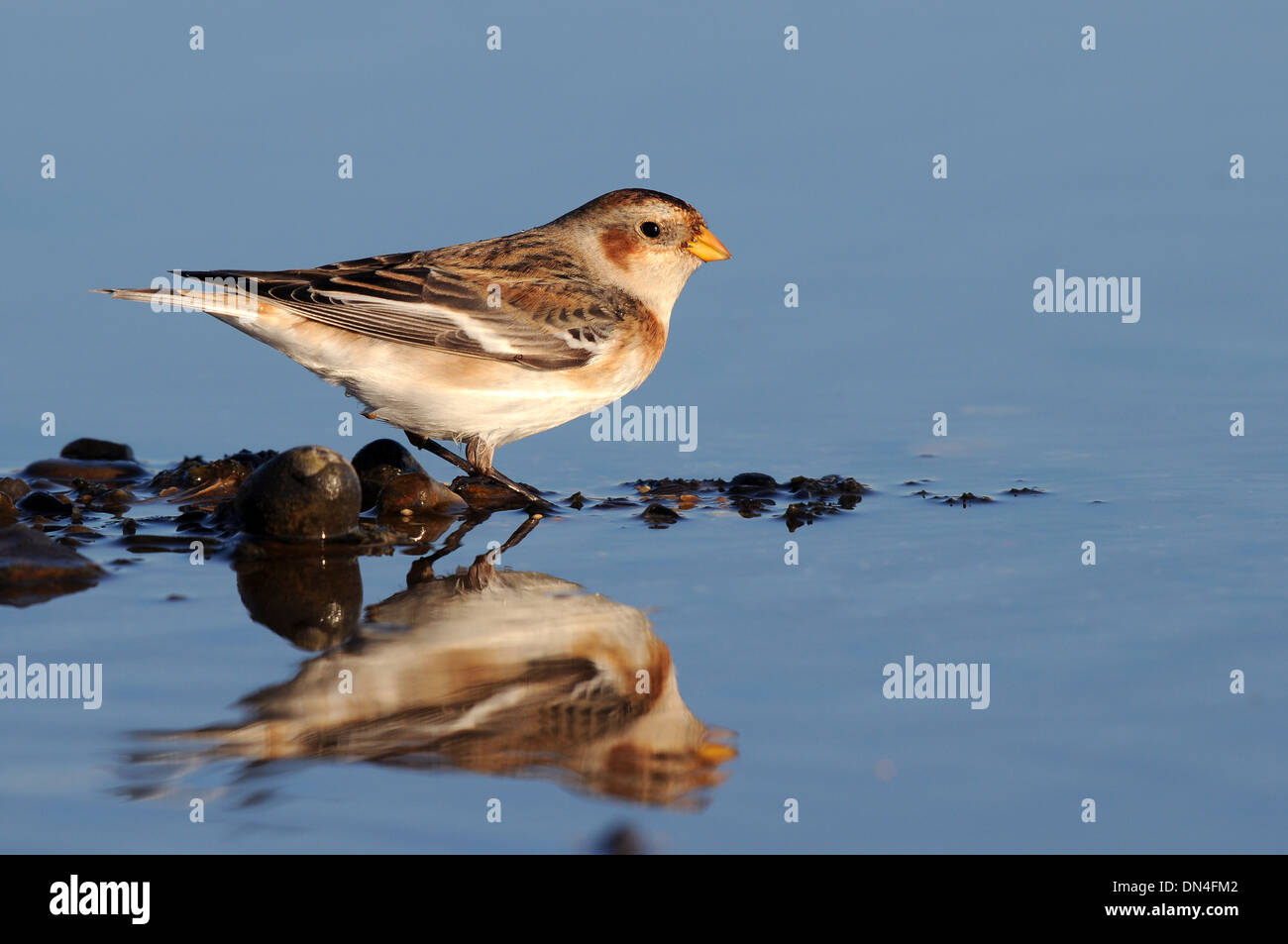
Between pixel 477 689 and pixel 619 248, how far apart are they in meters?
3.62

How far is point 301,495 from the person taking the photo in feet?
21.1

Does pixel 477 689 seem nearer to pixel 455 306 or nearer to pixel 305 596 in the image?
pixel 305 596

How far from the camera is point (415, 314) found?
7.37 meters

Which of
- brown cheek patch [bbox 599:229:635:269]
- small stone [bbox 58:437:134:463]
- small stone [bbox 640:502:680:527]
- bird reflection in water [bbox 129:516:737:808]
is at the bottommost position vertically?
bird reflection in water [bbox 129:516:737:808]

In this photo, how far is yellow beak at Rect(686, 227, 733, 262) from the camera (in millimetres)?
8133

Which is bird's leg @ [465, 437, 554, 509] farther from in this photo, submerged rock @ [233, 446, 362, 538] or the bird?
submerged rock @ [233, 446, 362, 538]

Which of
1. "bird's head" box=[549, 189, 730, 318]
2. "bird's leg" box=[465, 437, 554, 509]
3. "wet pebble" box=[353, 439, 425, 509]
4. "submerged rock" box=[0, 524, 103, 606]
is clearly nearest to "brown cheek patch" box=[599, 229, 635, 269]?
"bird's head" box=[549, 189, 730, 318]

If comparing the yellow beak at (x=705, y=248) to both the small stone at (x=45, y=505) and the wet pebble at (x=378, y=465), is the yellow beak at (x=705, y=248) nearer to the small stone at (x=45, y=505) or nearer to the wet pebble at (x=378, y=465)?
the wet pebble at (x=378, y=465)

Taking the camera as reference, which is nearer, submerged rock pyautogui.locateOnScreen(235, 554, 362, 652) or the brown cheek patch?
submerged rock pyautogui.locateOnScreen(235, 554, 362, 652)

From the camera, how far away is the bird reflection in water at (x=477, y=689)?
4.53 metres

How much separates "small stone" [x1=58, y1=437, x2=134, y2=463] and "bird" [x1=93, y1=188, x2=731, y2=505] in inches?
38.4

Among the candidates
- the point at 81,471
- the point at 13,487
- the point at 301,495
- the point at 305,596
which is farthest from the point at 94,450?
the point at 305,596

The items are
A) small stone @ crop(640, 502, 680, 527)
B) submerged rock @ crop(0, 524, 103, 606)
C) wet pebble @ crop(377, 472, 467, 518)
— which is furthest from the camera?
wet pebble @ crop(377, 472, 467, 518)

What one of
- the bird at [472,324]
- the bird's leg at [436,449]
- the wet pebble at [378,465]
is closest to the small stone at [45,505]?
the bird at [472,324]
